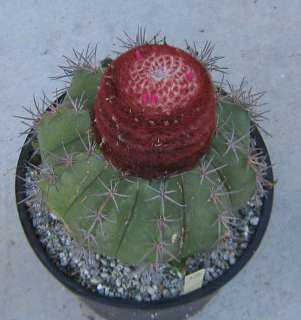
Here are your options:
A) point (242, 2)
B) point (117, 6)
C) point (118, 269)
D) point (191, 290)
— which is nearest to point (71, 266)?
point (118, 269)

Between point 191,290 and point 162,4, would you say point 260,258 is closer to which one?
point 191,290

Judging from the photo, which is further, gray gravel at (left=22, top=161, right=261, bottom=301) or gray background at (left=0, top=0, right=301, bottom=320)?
gray background at (left=0, top=0, right=301, bottom=320)

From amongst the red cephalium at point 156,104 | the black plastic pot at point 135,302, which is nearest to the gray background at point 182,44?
the black plastic pot at point 135,302

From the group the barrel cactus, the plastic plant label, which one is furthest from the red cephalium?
the plastic plant label

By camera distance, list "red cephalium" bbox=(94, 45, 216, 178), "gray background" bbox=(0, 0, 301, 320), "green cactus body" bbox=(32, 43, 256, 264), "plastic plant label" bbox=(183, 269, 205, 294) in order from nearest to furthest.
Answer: "red cephalium" bbox=(94, 45, 216, 178) < "green cactus body" bbox=(32, 43, 256, 264) < "plastic plant label" bbox=(183, 269, 205, 294) < "gray background" bbox=(0, 0, 301, 320)

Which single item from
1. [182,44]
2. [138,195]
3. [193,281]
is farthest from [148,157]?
[182,44]

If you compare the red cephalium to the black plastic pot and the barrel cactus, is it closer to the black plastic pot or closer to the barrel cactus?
the barrel cactus
